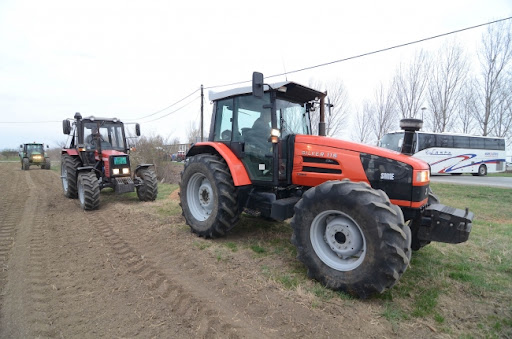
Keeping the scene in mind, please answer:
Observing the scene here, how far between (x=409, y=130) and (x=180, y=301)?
325 centimetres

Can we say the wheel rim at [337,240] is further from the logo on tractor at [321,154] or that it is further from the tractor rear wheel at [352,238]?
the logo on tractor at [321,154]

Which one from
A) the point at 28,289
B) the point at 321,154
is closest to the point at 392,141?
the point at 321,154

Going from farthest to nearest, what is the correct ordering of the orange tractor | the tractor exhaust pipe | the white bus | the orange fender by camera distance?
the white bus < the orange fender < the tractor exhaust pipe < the orange tractor

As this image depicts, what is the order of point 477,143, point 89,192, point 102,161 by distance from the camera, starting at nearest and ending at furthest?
point 89,192
point 102,161
point 477,143

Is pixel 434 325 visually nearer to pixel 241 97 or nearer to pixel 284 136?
pixel 284 136

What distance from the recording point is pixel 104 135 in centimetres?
825

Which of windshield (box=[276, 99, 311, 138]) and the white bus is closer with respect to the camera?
windshield (box=[276, 99, 311, 138])

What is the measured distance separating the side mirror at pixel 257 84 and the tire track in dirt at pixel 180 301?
239cm

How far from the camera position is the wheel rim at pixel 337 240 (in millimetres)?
2930

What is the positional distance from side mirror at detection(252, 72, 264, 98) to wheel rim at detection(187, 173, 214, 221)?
6.13 ft

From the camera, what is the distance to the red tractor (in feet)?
23.9

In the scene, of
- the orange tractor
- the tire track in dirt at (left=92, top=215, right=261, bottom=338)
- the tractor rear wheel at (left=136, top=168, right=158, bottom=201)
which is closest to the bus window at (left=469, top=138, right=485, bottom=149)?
the orange tractor

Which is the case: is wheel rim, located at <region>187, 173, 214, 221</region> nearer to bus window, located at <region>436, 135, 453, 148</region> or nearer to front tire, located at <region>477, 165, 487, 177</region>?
bus window, located at <region>436, 135, 453, 148</region>

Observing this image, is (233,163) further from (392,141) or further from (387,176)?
(392,141)
